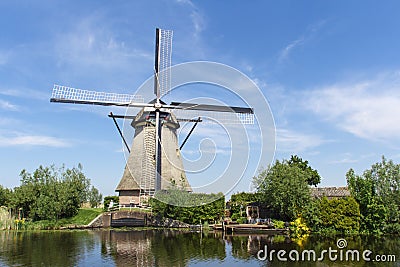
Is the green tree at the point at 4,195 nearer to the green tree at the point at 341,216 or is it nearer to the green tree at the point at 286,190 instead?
the green tree at the point at 286,190

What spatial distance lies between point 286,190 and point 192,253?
14.1m

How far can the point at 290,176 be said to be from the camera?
29.2m

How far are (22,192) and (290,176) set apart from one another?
24800 millimetres

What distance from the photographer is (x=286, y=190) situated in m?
29.0

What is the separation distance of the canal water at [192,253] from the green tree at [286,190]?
713cm

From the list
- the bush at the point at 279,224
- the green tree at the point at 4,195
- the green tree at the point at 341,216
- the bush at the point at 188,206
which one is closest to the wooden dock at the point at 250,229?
the bush at the point at 279,224

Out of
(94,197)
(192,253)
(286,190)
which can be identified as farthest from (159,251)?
(94,197)

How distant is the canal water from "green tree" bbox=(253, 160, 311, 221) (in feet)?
23.4

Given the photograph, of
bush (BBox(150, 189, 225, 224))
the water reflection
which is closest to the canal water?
the water reflection

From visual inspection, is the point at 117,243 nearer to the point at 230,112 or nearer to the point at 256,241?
the point at 256,241

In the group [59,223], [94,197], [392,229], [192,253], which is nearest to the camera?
Result: [192,253]

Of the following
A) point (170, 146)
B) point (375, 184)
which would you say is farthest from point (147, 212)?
point (375, 184)

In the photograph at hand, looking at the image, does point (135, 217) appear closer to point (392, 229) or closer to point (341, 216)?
point (341, 216)

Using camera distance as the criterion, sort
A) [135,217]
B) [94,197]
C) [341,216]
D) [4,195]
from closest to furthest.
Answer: [341,216] → [135,217] → [4,195] → [94,197]
